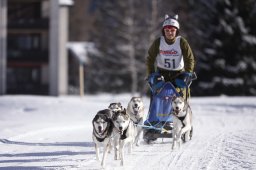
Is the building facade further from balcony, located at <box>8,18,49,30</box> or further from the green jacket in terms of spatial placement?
the green jacket

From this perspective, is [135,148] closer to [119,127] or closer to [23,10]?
[119,127]

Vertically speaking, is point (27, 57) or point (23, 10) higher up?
point (23, 10)

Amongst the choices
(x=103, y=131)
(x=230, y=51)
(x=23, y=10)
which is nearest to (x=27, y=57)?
(x=23, y=10)

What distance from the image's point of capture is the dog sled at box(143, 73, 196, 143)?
418 inches

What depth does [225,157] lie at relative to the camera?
358 inches

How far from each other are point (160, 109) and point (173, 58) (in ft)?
3.27

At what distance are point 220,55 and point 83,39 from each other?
4099cm

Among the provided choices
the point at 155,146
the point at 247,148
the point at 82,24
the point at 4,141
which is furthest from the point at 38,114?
the point at 82,24

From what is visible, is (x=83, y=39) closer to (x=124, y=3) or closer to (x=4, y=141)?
(x=124, y=3)

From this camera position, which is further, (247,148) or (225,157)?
(247,148)

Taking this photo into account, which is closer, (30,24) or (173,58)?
(173,58)

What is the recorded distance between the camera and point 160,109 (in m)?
10.9

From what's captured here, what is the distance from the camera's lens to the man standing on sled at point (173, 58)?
10719mm

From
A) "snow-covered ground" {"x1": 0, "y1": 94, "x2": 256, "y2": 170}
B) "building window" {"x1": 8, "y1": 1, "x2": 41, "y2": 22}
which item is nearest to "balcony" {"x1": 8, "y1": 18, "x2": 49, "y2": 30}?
"building window" {"x1": 8, "y1": 1, "x2": 41, "y2": 22}
